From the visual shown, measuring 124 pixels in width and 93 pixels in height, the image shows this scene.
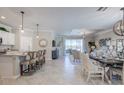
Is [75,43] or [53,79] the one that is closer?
[53,79]

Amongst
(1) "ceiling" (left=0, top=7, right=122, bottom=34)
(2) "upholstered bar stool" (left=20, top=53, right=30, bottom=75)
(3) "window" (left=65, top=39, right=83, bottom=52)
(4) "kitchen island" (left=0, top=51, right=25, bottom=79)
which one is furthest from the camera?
(3) "window" (left=65, top=39, right=83, bottom=52)

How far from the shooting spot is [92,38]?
15203 millimetres

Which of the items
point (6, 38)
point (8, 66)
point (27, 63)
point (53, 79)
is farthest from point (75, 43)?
point (8, 66)

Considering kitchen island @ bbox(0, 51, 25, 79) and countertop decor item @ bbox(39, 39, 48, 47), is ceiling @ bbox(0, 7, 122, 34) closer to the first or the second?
kitchen island @ bbox(0, 51, 25, 79)

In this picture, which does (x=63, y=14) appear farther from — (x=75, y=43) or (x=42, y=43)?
(x=75, y=43)

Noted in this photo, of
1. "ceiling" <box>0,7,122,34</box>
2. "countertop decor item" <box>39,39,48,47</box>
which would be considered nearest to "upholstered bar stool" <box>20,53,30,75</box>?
"ceiling" <box>0,7,122,34</box>

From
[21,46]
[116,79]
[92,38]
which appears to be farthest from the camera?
[92,38]

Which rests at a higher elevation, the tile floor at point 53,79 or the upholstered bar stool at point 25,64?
the upholstered bar stool at point 25,64

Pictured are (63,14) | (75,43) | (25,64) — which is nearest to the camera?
(63,14)

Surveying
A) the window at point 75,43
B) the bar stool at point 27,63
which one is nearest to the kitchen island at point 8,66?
the bar stool at point 27,63

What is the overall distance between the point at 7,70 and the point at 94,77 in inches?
131

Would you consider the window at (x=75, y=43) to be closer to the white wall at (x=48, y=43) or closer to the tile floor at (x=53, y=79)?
the white wall at (x=48, y=43)

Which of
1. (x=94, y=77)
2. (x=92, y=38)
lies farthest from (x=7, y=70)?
(x=92, y=38)
